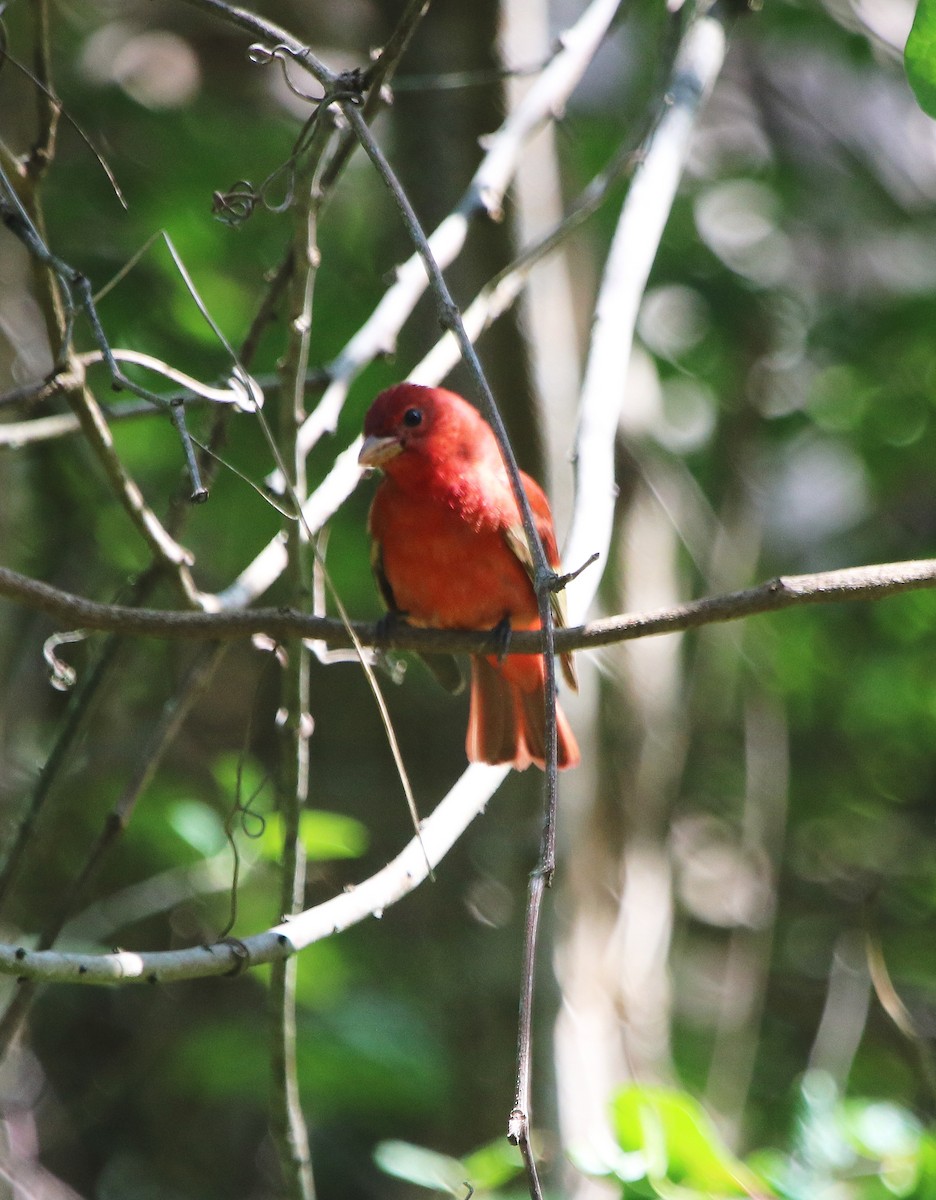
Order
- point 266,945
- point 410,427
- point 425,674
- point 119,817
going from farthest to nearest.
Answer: point 425,674, point 410,427, point 119,817, point 266,945

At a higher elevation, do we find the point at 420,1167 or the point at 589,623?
the point at 589,623

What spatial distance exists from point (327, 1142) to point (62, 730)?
131 inches

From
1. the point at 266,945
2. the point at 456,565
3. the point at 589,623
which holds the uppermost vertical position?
the point at 456,565

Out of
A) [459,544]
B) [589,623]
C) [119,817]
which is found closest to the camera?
[589,623]

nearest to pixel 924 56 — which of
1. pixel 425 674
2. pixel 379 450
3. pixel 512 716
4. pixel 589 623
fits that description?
pixel 589 623

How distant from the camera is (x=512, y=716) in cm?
383

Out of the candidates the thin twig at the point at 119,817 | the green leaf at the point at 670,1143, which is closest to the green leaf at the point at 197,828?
the thin twig at the point at 119,817

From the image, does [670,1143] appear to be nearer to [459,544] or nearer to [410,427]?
[459,544]

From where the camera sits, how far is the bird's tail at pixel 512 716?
3754mm

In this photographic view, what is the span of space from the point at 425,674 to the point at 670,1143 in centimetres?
306

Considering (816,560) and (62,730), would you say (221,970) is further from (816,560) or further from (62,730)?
(816,560)

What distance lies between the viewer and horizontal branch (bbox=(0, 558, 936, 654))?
6.60ft

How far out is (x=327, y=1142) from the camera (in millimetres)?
5609

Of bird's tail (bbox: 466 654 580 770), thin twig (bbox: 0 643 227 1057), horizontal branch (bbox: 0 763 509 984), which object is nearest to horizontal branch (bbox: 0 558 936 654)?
horizontal branch (bbox: 0 763 509 984)
